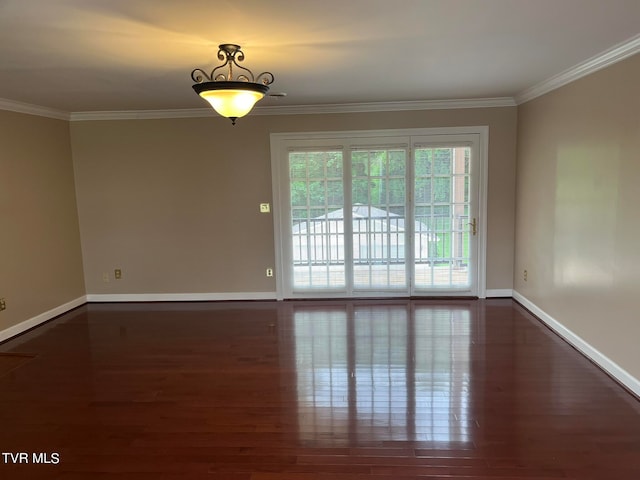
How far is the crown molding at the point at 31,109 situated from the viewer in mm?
4535

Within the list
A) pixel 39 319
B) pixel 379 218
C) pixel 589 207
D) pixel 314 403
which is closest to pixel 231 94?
pixel 314 403

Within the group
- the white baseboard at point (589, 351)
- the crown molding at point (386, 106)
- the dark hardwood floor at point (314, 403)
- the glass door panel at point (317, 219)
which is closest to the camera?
the dark hardwood floor at point (314, 403)

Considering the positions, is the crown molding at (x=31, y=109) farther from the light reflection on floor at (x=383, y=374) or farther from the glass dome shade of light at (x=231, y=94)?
the light reflection on floor at (x=383, y=374)

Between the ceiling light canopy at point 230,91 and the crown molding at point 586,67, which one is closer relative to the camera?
the ceiling light canopy at point 230,91

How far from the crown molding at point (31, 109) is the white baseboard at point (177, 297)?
2.26m

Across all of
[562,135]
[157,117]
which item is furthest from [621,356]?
[157,117]

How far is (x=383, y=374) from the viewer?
11.5 feet

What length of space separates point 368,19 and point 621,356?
9.60 ft

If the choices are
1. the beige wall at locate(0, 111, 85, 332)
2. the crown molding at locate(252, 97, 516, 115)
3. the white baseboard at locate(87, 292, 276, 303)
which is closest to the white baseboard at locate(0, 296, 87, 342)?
the beige wall at locate(0, 111, 85, 332)

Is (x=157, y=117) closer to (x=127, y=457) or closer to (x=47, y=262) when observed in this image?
(x=47, y=262)

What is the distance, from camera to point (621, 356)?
10.7ft

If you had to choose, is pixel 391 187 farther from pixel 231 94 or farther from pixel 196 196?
pixel 231 94

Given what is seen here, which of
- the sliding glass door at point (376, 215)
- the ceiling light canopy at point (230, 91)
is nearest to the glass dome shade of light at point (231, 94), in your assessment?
the ceiling light canopy at point (230, 91)

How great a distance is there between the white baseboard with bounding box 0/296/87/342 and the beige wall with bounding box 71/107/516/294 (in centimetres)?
29
